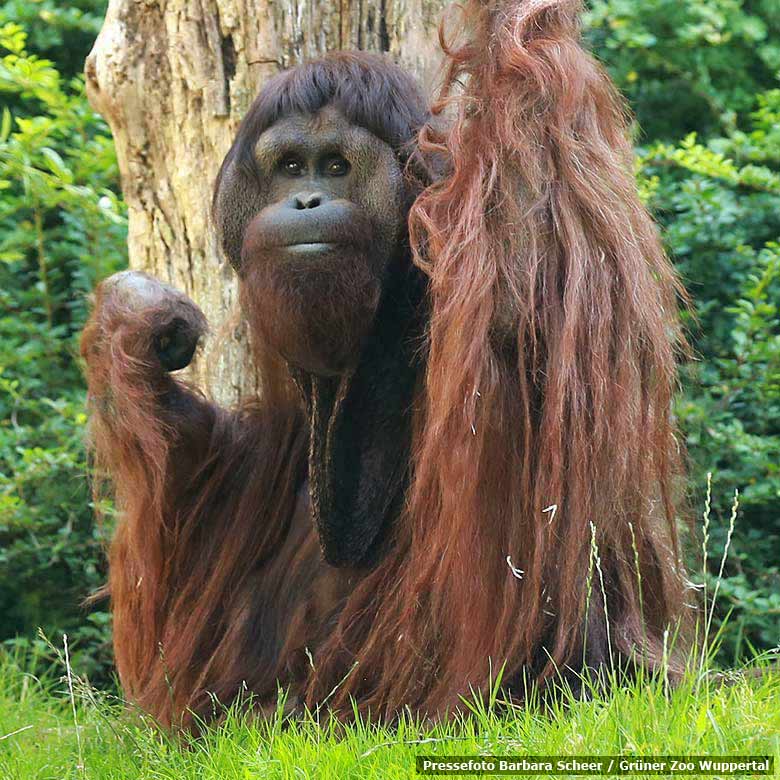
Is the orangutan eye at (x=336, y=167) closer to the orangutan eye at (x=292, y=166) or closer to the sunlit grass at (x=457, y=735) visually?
the orangutan eye at (x=292, y=166)

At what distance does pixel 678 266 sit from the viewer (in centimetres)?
486

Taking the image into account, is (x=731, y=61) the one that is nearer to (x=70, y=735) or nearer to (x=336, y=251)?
(x=336, y=251)

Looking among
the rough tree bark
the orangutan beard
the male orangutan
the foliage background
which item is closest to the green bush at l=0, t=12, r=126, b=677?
the foliage background

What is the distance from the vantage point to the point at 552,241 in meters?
2.76

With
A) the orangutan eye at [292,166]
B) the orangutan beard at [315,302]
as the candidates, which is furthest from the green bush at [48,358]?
the orangutan beard at [315,302]

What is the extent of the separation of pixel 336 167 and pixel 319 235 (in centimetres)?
23

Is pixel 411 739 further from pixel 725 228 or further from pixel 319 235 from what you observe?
pixel 725 228

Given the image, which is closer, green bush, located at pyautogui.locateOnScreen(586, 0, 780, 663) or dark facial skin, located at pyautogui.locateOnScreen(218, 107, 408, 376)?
dark facial skin, located at pyautogui.locateOnScreen(218, 107, 408, 376)

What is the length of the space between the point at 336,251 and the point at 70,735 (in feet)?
4.65

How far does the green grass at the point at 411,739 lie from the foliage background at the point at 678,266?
132 centimetres

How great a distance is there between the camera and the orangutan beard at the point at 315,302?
2914mm

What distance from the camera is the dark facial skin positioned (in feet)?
9.57

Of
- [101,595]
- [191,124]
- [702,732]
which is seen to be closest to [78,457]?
[101,595]

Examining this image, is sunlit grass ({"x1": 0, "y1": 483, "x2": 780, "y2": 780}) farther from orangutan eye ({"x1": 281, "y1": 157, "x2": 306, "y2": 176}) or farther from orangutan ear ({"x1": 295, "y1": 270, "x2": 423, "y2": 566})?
orangutan eye ({"x1": 281, "y1": 157, "x2": 306, "y2": 176})
